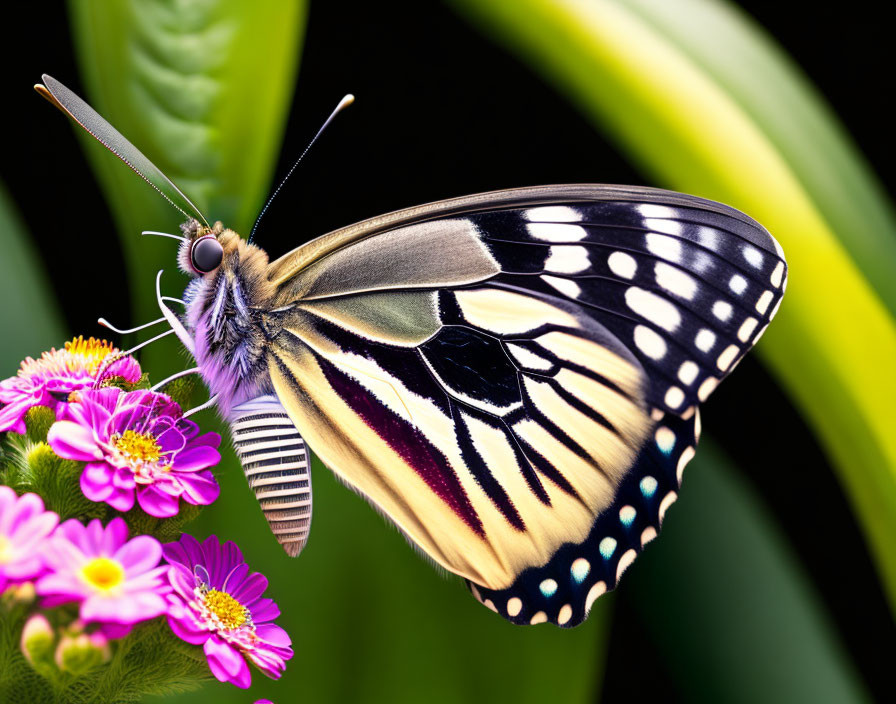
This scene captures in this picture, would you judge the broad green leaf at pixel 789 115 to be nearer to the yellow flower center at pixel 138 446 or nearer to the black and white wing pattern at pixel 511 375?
the black and white wing pattern at pixel 511 375

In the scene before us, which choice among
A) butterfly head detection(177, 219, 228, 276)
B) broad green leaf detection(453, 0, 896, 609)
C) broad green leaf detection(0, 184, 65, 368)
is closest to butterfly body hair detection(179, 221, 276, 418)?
butterfly head detection(177, 219, 228, 276)

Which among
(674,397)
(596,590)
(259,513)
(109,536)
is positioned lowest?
(259,513)

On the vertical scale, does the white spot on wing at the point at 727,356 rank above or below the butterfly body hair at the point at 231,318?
above

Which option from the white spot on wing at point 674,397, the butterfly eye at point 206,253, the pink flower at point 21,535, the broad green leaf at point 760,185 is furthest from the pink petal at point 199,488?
the broad green leaf at point 760,185

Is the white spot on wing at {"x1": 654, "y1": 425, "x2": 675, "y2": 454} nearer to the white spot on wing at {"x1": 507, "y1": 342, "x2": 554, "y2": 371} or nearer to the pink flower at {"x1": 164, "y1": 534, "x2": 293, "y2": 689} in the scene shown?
the white spot on wing at {"x1": 507, "y1": 342, "x2": 554, "y2": 371}

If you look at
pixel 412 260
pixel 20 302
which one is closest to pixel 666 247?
pixel 412 260

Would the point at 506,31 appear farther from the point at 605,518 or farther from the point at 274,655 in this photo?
the point at 274,655

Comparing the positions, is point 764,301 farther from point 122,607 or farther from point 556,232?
point 122,607
